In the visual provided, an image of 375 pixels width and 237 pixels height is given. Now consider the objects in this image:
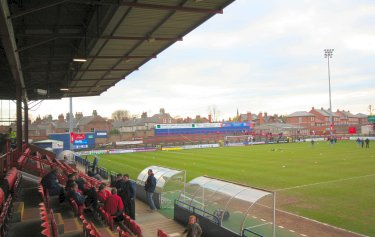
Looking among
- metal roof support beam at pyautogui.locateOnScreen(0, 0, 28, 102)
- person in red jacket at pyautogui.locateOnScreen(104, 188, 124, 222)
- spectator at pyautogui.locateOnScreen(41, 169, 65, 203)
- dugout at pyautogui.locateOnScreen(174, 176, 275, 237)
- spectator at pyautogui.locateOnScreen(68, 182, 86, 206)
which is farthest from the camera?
spectator at pyautogui.locateOnScreen(41, 169, 65, 203)

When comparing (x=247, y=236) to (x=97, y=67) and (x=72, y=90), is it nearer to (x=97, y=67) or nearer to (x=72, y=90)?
(x=97, y=67)

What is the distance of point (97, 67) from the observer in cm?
1836

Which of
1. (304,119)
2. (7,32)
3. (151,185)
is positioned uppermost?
(7,32)

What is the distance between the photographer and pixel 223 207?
11648mm

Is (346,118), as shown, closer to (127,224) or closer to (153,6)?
(127,224)

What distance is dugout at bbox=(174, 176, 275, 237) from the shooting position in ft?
35.2

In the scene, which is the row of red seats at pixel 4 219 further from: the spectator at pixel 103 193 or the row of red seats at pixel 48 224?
the spectator at pixel 103 193

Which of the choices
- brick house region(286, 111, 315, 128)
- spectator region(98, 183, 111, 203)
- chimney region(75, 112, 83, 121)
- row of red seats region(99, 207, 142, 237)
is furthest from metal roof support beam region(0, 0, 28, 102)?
brick house region(286, 111, 315, 128)

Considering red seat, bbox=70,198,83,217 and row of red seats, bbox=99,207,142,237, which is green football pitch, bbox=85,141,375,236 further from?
red seat, bbox=70,198,83,217

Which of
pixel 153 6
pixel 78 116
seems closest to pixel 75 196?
pixel 153 6

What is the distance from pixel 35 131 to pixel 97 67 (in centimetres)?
8785

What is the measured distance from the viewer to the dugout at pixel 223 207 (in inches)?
422

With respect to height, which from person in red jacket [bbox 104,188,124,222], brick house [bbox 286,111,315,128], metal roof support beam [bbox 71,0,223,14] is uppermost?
metal roof support beam [bbox 71,0,223,14]

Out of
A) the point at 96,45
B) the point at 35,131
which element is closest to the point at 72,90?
the point at 96,45
